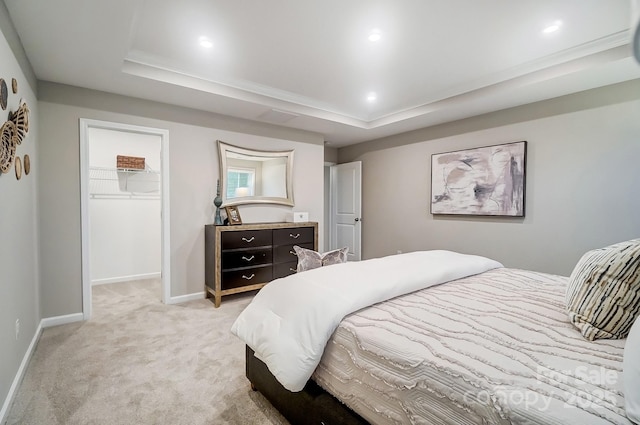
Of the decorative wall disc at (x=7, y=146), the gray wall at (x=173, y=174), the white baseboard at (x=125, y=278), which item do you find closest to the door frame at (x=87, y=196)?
the gray wall at (x=173, y=174)

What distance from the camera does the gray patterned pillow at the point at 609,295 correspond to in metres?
1.12

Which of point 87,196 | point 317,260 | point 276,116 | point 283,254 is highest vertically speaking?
point 276,116

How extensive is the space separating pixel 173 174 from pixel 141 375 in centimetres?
233

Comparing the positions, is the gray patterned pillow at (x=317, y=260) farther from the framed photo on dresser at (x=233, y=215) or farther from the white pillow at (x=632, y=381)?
the white pillow at (x=632, y=381)

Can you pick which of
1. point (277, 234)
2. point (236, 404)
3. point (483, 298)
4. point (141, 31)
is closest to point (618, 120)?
point (483, 298)

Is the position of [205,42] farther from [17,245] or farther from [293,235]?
[293,235]

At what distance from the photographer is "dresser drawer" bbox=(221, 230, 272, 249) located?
3.62 meters

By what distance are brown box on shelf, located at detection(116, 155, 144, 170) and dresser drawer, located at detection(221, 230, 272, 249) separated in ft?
7.63

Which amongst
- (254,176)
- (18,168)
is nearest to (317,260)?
(254,176)

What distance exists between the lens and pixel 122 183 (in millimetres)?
4703

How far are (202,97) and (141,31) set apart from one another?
3.23 feet

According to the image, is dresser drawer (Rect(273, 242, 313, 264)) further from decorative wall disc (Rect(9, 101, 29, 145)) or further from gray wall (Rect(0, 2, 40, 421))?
decorative wall disc (Rect(9, 101, 29, 145))

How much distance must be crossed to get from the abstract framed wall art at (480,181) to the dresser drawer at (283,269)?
7.72 feet

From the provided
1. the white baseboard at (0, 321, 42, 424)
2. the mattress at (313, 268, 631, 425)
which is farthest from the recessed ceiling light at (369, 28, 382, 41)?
the white baseboard at (0, 321, 42, 424)
